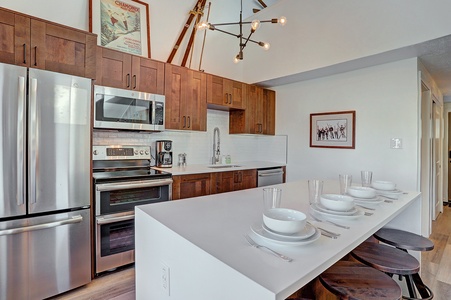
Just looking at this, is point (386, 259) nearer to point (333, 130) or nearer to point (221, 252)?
point (221, 252)

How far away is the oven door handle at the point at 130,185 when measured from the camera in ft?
7.32

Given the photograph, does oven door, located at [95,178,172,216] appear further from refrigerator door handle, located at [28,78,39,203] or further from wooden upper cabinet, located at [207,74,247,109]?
wooden upper cabinet, located at [207,74,247,109]

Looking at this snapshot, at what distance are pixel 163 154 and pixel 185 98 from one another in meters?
0.79

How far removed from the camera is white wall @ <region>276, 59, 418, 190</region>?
2.88 meters

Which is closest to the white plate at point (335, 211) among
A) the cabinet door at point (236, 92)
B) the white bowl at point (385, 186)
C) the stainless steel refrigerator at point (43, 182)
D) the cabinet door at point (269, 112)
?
the white bowl at point (385, 186)

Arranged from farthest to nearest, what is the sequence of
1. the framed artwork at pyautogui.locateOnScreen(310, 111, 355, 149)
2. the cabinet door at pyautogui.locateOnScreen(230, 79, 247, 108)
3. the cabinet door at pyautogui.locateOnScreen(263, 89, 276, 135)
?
the cabinet door at pyautogui.locateOnScreen(263, 89, 276, 135), the cabinet door at pyautogui.locateOnScreen(230, 79, 247, 108), the framed artwork at pyautogui.locateOnScreen(310, 111, 355, 149)

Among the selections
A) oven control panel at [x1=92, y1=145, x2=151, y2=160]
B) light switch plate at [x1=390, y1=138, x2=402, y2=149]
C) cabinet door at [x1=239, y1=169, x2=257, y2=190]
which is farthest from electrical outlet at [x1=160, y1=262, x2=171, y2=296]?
→ light switch plate at [x1=390, y1=138, x2=402, y2=149]

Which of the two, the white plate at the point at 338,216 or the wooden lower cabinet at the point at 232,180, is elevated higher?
the white plate at the point at 338,216

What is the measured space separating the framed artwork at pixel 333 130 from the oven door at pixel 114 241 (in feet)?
9.22

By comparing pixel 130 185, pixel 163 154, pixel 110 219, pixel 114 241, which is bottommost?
pixel 114 241

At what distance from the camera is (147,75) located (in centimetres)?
284

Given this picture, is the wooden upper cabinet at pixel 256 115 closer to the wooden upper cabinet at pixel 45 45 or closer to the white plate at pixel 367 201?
the wooden upper cabinet at pixel 45 45

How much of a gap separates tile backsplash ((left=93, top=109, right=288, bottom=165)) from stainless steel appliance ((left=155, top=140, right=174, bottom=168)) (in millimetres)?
110

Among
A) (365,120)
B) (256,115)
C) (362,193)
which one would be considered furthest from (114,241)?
(365,120)
